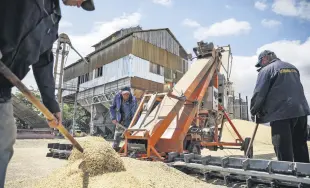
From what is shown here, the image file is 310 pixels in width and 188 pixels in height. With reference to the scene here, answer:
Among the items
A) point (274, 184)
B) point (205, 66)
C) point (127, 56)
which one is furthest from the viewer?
point (127, 56)

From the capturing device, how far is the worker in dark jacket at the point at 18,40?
146 centimetres

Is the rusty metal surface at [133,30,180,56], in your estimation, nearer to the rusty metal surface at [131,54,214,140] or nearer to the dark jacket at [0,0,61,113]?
the rusty metal surface at [131,54,214,140]

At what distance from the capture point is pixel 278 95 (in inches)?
148

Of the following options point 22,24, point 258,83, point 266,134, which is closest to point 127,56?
point 266,134

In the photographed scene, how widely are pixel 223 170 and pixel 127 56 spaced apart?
61.0 feet

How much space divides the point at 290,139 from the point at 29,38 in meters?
3.40

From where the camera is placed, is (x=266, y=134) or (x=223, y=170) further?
(x=266, y=134)

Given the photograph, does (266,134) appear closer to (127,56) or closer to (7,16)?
(127,56)

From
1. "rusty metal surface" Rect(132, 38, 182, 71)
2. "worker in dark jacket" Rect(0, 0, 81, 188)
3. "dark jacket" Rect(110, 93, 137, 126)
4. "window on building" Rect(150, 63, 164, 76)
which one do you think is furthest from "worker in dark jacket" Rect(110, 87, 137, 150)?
"window on building" Rect(150, 63, 164, 76)

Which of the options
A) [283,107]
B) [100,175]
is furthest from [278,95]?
[100,175]

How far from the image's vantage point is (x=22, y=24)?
1514 millimetres

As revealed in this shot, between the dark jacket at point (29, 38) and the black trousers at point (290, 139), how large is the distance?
120 inches

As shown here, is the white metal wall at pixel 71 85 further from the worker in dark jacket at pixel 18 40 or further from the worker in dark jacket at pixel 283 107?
the worker in dark jacket at pixel 18 40

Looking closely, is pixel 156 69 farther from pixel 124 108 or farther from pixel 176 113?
pixel 176 113
